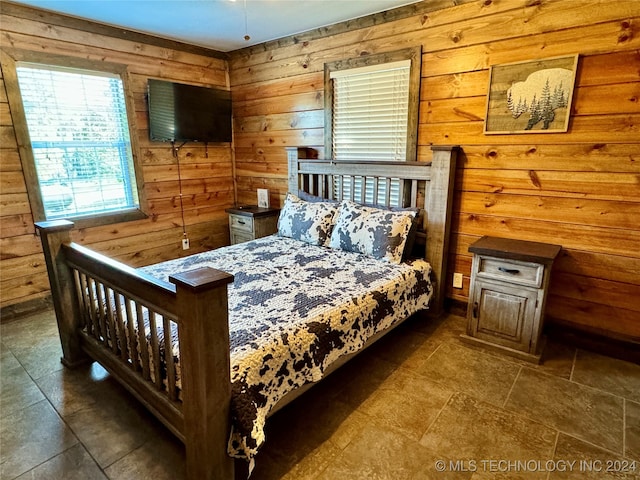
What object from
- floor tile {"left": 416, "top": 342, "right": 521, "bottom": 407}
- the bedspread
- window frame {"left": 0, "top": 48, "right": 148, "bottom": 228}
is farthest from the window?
window frame {"left": 0, "top": 48, "right": 148, "bottom": 228}

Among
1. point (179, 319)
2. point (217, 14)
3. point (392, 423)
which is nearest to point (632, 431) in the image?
point (392, 423)

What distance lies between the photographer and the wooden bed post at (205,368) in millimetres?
1200

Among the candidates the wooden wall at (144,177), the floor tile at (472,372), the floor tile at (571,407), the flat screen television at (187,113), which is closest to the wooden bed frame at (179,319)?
the floor tile at (472,372)

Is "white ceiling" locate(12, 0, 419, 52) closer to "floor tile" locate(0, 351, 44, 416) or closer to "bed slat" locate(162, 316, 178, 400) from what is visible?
"bed slat" locate(162, 316, 178, 400)

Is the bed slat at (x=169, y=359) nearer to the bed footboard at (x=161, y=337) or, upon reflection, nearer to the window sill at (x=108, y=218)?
the bed footboard at (x=161, y=337)

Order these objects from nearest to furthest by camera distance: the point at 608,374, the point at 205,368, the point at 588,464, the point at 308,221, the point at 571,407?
the point at 205,368 < the point at 588,464 < the point at 571,407 < the point at 608,374 < the point at 308,221

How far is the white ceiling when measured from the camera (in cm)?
272

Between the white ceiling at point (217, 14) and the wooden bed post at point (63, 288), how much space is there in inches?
71.0

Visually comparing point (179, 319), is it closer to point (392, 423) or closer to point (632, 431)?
point (392, 423)

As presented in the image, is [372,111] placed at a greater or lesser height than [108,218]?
greater

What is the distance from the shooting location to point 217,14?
2.94m

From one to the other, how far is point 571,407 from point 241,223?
3.11m

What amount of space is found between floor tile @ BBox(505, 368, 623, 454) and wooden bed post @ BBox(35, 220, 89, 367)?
8.31 ft

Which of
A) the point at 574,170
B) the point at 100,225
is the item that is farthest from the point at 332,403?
the point at 100,225
